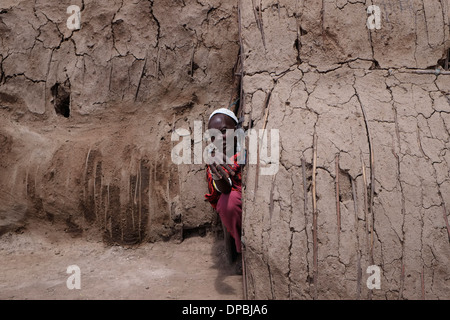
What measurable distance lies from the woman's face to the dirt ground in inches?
34.7

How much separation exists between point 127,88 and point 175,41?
58cm

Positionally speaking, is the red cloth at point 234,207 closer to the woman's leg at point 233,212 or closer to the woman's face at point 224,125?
the woman's leg at point 233,212

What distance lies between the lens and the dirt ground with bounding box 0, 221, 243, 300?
3021 millimetres

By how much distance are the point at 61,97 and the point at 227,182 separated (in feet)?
6.57

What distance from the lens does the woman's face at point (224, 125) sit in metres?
3.33

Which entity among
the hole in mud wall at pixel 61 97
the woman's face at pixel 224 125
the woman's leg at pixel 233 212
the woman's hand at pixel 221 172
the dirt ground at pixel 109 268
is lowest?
the dirt ground at pixel 109 268

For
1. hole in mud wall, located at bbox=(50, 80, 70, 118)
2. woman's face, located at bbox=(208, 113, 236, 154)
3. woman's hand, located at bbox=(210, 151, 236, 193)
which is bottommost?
woman's hand, located at bbox=(210, 151, 236, 193)

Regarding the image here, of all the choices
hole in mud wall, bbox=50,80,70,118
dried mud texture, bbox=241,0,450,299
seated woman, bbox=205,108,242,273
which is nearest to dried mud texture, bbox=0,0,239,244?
hole in mud wall, bbox=50,80,70,118

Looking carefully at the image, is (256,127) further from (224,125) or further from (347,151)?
(347,151)

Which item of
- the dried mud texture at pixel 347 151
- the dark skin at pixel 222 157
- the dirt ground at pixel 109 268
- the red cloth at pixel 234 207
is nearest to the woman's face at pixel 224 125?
the dark skin at pixel 222 157

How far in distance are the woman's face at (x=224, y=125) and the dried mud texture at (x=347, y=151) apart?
26 centimetres

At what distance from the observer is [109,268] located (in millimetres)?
3492

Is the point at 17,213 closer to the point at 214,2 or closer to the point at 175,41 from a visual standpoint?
the point at 175,41

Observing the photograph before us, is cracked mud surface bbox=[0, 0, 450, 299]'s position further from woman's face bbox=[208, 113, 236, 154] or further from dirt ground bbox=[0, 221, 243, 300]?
woman's face bbox=[208, 113, 236, 154]
